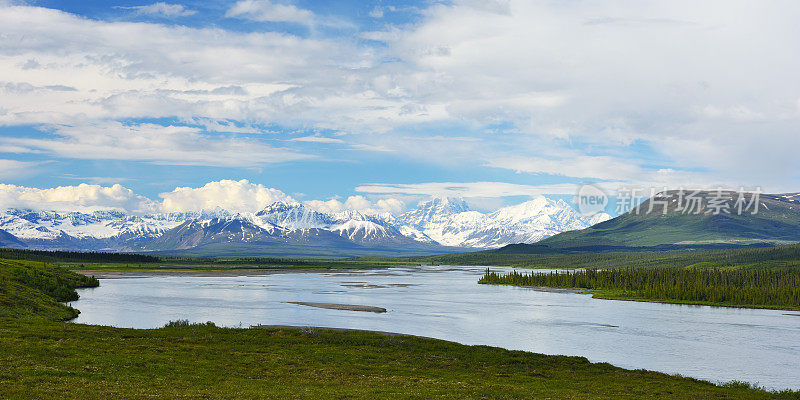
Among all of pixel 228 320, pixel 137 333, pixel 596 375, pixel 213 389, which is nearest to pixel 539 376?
pixel 596 375

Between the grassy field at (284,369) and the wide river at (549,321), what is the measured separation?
13.7 m

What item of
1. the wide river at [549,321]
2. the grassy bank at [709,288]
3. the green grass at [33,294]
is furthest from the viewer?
the grassy bank at [709,288]

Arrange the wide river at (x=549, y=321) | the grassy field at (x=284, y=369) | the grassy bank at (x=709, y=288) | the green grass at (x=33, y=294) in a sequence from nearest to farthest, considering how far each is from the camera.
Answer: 1. the grassy field at (x=284, y=369)
2. the wide river at (x=549, y=321)
3. the green grass at (x=33, y=294)
4. the grassy bank at (x=709, y=288)

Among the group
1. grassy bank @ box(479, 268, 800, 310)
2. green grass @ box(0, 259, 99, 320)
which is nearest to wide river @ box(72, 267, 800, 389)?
green grass @ box(0, 259, 99, 320)

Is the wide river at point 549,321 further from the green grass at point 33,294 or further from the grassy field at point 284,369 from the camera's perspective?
the grassy field at point 284,369

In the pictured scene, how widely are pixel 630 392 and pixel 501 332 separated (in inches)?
1713

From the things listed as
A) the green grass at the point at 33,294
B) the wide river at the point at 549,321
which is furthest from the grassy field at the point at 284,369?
the wide river at the point at 549,321

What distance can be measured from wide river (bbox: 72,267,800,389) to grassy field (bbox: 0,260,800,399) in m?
13.7

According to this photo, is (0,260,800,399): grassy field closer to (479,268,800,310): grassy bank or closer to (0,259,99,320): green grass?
(0,259,99,320): green grass

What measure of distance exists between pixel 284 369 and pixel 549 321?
66801 millimetres

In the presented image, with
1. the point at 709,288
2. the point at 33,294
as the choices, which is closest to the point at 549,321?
the point at 709,288

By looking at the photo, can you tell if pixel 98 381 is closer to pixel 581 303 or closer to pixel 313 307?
pixel 313 307

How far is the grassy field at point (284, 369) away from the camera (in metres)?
37.2

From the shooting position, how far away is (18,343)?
156 feet
